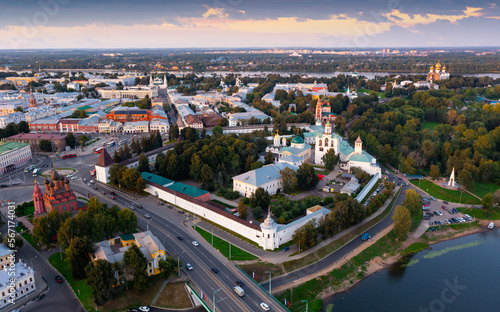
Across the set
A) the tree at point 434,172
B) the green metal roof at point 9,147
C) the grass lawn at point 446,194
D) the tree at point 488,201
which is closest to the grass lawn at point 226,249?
the grass lawn at point 446,194

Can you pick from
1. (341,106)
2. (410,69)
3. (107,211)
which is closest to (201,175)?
(107,211)

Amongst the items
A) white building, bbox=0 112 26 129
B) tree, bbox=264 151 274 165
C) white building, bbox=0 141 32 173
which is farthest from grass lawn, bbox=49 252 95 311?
white building, bbox=0 112 26 129

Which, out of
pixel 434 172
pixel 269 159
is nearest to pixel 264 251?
pixel 269 159

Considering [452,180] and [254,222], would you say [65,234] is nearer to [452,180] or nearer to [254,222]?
[254,222]

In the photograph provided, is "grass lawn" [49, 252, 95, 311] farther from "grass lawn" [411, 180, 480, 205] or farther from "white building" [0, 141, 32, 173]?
"grass lawn" [411, 180, 480, 205]

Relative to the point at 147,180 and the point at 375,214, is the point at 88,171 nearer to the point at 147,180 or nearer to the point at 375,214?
the point at 147,180

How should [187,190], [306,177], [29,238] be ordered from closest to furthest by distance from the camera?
[29,238] < [187,190] < [306,177]

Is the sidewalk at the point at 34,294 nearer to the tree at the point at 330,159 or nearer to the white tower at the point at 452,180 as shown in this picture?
the tree at the point at 330,159
